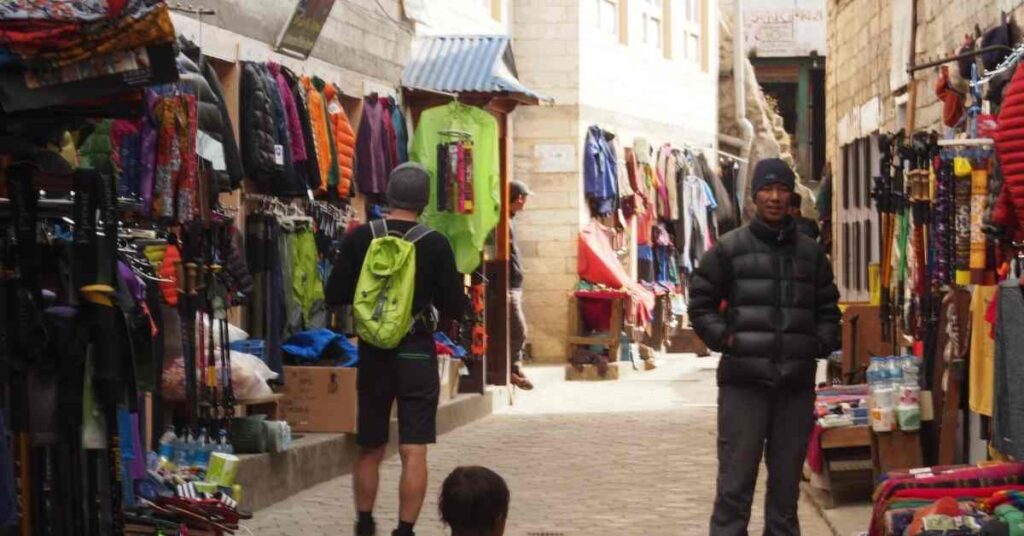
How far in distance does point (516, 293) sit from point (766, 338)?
12.5 metres

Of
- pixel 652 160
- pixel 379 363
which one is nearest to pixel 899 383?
pixel 379 363

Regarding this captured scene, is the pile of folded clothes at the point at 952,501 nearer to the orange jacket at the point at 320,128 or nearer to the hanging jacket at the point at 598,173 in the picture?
the orange jacket at the point at 320,128

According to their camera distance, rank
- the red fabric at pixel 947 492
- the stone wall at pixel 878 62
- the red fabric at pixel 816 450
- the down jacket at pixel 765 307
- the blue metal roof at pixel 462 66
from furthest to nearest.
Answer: the blue metal roof at pixel 462 66, the stone wall at pixel 878 62, the red fabric at pixel 816 450, the down jacket at pixel 765 307, the red fabric at pixel 947 492

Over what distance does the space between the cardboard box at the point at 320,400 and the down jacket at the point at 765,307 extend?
504cm

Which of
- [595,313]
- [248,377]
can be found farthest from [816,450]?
[595,313]

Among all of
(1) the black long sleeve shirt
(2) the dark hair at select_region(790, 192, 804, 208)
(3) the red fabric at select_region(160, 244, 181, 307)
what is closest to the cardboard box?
(3) the red fabric at select_region(160, 244, 181, 307)

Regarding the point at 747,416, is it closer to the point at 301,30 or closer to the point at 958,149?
the point at 958,149

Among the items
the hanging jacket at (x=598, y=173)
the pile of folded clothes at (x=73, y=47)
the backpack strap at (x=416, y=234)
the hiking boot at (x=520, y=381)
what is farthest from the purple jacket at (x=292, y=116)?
the hanging jacket at (x=598, y=173)

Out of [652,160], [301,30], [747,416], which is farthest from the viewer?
[652,160]

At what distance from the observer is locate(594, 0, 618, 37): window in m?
29.1

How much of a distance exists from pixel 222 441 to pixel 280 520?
2.60ft

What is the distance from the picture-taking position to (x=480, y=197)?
18.2 meters

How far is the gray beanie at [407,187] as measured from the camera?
10.0 metres

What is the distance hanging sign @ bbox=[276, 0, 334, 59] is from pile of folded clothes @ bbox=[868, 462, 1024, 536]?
275 inches
